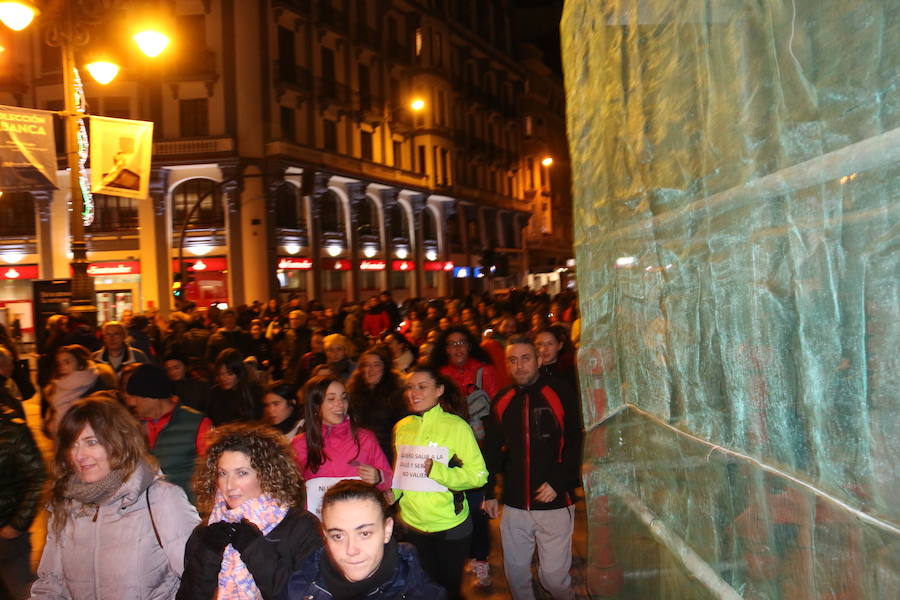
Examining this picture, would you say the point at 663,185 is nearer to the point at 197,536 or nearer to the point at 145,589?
the point at 197,536

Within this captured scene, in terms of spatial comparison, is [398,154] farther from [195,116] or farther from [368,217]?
[195,116]

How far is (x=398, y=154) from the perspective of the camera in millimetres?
43875

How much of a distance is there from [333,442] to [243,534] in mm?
1913

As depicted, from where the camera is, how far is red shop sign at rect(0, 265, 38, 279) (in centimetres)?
3278

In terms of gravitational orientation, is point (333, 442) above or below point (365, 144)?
below

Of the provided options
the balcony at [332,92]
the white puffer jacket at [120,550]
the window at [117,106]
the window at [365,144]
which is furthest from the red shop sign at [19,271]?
the white puffer jacket at [120,550]

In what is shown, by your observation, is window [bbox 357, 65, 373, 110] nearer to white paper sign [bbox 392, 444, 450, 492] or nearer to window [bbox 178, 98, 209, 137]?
window [bbox 178, 98, 209, 137]

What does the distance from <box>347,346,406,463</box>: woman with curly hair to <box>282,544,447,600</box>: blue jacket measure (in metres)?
3.59

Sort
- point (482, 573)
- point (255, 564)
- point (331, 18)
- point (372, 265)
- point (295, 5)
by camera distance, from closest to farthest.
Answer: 1. point (255, 564)
2. point (482, 573)
3. point (295, 5)
4. point (331, 18)
5. point (372, 265)

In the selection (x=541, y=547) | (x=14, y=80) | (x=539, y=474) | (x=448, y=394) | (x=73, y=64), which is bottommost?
(x=541, y=547)

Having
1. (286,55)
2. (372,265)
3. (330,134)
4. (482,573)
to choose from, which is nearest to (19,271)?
(286,55)

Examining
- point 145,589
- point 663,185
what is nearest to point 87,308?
point 145,589

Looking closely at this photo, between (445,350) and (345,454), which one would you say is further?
(445,350)

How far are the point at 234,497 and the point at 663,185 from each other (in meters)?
2.14
